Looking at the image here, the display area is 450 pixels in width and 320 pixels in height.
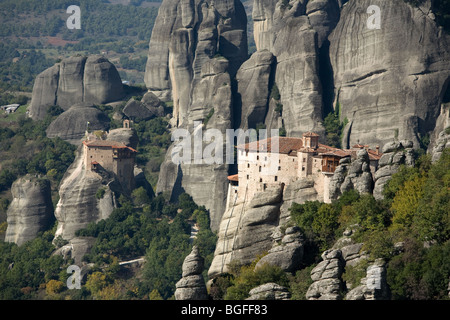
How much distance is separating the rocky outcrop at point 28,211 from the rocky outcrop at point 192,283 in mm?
41356

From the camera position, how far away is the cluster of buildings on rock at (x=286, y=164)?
2739 inches

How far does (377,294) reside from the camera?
52438 millimetres

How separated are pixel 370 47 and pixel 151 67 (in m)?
33.8

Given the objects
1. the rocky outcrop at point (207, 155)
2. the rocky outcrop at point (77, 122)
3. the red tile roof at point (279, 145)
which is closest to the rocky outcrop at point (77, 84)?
the rocky outcrop at point (77, 122)

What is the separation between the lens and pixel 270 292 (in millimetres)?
57688

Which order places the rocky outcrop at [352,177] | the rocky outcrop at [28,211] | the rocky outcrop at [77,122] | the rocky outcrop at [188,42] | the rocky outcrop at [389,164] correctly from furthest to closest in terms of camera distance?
the rocky outcrop at [77,122], the rocky outcrop at [188,42], the rocky outcrop at [28,211], the rocky outcrop at [352,177], the rocky outcrop at [389,164]

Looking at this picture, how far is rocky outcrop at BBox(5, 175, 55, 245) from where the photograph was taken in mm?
97125

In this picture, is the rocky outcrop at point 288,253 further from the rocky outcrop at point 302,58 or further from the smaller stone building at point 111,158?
the smaller stone building at point 111,158

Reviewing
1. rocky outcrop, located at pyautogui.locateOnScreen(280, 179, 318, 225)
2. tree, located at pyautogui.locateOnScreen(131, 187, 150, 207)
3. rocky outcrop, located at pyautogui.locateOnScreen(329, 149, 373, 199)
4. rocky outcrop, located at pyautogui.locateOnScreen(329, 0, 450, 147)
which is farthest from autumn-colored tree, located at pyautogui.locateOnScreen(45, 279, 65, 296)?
rocky outcrop, located at pyautogui.locateOnScreen(329, 149, 373, 199)

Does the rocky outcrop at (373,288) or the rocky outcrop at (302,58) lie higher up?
the rocky outcrop at (302,58)

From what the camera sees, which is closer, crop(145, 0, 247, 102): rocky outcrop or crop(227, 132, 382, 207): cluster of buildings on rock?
crop(227, 132, 382, 207): cluster of buildings on rock

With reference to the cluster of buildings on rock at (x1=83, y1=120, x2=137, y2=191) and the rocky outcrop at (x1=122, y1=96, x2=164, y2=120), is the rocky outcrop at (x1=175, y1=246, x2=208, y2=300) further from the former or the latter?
the rocky outcrop at (x1=122, y1=96, x2=164, y2=120)

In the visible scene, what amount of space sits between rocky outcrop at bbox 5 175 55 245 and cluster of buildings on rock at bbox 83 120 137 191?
5.12 m

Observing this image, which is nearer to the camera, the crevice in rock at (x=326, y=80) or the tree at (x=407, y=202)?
the tree at (x=407, y=202)
